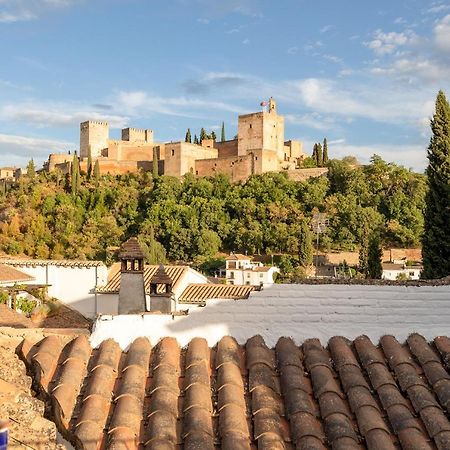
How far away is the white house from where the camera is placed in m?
22.5

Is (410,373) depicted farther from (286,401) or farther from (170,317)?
(170,317)

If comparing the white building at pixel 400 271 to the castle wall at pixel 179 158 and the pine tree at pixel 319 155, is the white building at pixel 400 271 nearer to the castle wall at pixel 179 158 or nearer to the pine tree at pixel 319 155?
the pine tree at pixel 319 155

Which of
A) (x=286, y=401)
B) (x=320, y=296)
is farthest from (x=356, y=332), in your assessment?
(x=286, y=401)

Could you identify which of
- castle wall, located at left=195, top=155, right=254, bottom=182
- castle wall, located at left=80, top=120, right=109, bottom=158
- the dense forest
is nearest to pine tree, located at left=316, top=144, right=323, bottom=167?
the dense forest

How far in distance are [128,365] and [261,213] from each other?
173 ft

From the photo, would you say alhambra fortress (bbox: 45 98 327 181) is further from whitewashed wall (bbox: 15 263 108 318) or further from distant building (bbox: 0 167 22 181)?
whitewashed wall (bbox: 15 263 108 318)

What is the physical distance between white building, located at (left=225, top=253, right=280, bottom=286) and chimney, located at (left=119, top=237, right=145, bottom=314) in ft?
107

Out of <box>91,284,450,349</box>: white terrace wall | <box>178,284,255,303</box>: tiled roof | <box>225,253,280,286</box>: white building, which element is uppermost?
<box>91,284,450,349</box>: white terrace wall

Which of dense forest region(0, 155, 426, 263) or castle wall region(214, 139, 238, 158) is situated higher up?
castle wall region(214, 139, 238, 158)

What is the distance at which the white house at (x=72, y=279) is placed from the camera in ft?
73.8

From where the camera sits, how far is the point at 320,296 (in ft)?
14.8

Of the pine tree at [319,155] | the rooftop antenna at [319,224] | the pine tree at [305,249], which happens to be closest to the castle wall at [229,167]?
the pine tree at [319,155]

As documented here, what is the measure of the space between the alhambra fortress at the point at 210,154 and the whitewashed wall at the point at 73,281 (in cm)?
4293

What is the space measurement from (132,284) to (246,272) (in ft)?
117
